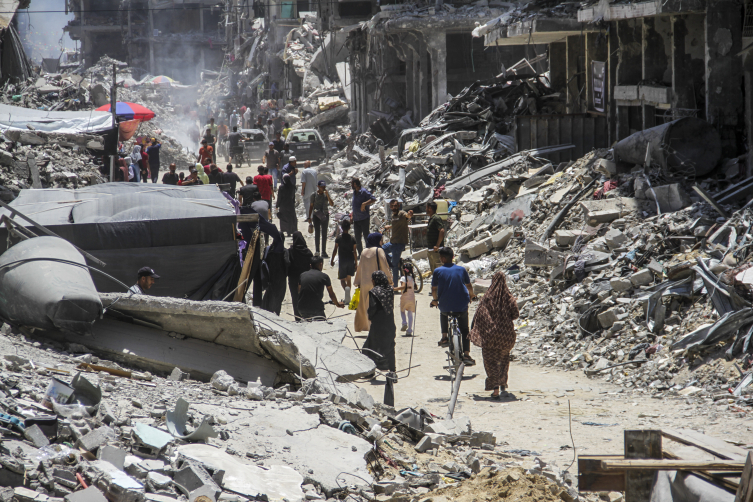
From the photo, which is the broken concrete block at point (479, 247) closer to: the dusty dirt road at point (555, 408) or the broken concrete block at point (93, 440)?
the dusty dirt road at point (555, 408)

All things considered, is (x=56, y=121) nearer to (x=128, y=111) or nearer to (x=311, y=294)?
(x=128, y=111)

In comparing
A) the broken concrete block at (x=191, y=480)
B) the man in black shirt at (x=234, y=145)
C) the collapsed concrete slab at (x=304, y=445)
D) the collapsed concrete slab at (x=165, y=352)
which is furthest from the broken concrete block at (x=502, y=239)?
the man in black shirt at (x=234, y=145)

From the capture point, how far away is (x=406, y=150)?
1900 centimetres

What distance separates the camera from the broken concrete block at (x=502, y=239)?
12344 millimetres

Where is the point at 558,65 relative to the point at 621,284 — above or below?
above

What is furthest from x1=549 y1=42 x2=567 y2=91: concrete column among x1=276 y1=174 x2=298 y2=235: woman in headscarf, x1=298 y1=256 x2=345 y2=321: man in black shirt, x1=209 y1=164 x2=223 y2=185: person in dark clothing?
x1=298 y1=256 x2=345 y2=321: man in black shirt

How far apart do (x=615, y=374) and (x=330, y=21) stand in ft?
79.6

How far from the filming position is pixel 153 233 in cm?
855

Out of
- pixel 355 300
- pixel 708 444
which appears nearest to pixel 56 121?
pixel 355 300

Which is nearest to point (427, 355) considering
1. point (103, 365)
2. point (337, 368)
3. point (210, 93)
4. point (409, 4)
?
point (337, 368)

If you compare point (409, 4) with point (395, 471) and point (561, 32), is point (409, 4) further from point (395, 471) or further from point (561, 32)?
point (395, 471)

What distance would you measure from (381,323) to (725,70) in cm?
729

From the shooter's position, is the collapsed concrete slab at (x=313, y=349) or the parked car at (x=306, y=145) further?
the parked car at (x=306, y=145)

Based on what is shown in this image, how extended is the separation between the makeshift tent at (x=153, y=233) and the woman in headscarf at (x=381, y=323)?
7.35 feet
